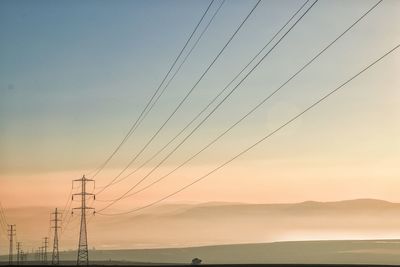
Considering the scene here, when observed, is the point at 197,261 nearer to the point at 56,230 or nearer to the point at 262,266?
the point at 262,266

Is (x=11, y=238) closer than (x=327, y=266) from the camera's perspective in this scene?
No

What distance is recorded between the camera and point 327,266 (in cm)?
5828

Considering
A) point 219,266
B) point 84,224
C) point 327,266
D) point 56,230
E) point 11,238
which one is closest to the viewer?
point 327,266

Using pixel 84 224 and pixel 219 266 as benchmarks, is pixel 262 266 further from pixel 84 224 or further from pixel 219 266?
pixel 84 224

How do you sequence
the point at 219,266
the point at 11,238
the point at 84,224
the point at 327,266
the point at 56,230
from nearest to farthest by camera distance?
the point at 327,266 → the point at 219,266 → the point at 84,224 → the point at 56,230 → the point at 11,238

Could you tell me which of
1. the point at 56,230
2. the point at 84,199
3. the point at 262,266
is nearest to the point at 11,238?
the point at 56,230

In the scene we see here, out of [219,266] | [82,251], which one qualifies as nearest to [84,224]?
[82,251]

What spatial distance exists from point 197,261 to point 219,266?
1491 inches

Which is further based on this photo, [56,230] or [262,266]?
[56,230]

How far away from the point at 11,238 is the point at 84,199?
338 feet

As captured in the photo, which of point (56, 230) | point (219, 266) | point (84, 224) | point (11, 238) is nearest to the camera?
point (219, 266)

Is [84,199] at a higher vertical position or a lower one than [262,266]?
higher

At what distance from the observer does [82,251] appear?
96375 millimetres

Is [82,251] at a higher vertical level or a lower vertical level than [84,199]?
lower
